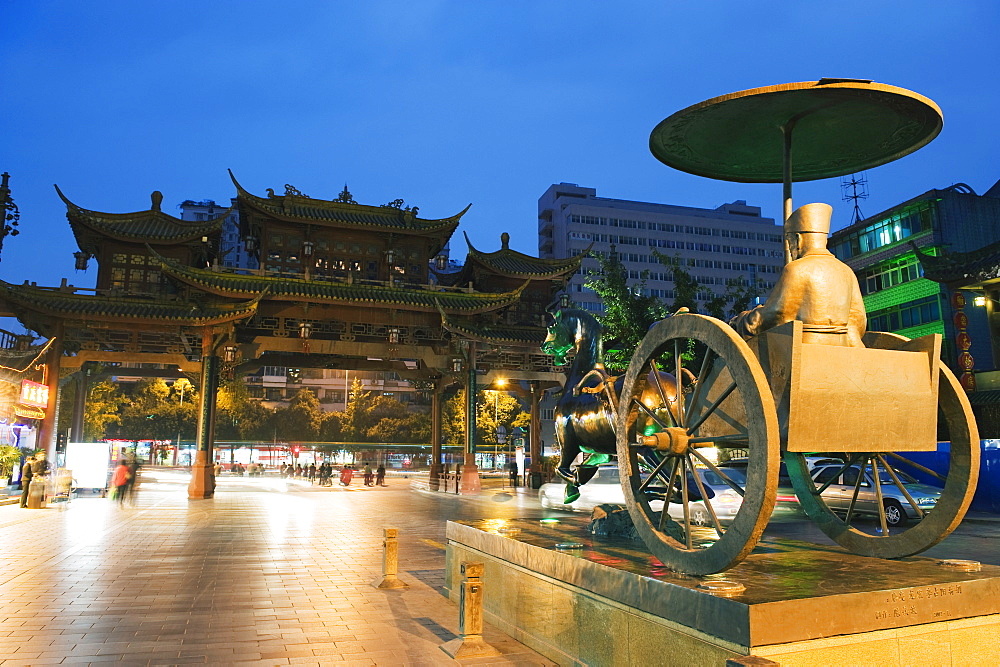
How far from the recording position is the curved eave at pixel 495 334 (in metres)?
24.6

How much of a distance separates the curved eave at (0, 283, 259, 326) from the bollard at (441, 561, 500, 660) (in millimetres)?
18004

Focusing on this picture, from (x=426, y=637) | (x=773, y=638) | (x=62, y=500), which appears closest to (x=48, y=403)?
(x=62, y=500)

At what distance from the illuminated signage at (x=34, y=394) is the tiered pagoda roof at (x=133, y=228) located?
6689 millimetres

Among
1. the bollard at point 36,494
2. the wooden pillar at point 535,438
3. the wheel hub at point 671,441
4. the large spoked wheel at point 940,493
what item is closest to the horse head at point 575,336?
the large spoked wheel at point 940,493

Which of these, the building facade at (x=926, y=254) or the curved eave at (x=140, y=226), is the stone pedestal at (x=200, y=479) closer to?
the curved eave at (x=140, y=226)

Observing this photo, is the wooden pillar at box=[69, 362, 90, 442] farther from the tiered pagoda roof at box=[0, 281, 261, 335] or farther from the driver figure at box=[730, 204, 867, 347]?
the driver figure at box=[730, 204, 867, 347]

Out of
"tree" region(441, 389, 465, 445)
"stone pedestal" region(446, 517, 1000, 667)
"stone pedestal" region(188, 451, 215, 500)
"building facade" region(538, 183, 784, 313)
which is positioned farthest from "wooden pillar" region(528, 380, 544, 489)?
"building facade" region(538, 183, 784, 313)

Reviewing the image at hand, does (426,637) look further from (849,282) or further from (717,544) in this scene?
(849,282)

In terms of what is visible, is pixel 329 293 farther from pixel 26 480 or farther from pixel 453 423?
pixel 453 423

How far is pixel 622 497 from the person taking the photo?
13672 mm

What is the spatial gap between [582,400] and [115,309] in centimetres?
1878

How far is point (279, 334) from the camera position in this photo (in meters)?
23.9

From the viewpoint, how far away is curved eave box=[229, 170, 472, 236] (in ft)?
86.2

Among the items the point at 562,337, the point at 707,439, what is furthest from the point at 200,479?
the point at 707,439
